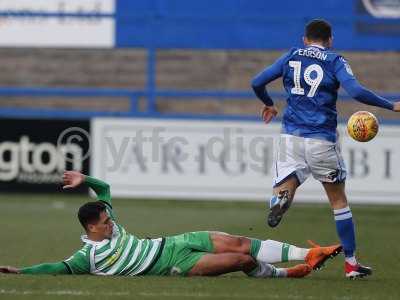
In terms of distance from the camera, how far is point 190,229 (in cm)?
1341

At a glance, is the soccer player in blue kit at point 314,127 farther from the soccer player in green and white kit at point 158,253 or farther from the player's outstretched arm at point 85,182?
the player's outstretched arm at point 85,182

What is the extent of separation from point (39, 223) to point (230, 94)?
15.3ft

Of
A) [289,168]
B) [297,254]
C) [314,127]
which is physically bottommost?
[297,254]

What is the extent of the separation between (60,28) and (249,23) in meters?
5.15

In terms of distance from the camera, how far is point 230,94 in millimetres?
17703

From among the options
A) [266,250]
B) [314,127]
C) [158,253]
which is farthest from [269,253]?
[314,127]

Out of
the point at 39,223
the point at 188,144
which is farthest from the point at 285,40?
the point at 39,223

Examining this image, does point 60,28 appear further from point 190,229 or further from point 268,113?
point 268,113

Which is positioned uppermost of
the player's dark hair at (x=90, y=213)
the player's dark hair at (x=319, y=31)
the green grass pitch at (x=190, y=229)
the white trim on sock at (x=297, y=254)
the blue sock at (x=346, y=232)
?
the player's dark hair at (x=319, y=31)

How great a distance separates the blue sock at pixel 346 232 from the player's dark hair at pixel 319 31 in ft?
4.61

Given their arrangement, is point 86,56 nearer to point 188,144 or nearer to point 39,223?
point 188,144

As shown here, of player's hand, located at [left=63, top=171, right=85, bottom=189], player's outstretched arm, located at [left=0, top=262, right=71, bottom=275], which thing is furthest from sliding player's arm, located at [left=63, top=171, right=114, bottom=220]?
player's outstretched arm, located at [left=0, top=262, right=71, bottom=275]

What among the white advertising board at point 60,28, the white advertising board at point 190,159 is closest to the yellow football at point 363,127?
the white advertising board at point 190,159

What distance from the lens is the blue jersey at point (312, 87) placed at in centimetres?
895
